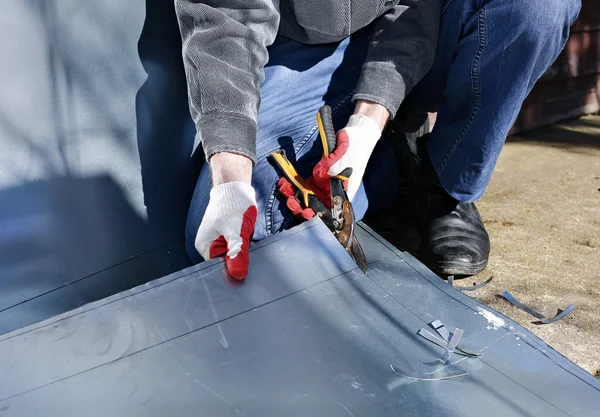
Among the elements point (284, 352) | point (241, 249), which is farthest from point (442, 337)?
point (241, 249)

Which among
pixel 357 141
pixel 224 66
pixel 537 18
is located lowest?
pixel 357 141

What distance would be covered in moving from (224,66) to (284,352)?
602 millimetres

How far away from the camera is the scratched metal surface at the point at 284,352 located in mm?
916

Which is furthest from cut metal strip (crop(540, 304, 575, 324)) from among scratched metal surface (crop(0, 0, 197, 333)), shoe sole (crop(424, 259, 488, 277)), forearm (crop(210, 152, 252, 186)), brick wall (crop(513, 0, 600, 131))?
brick wall (crop(513, 0, 600, 131))

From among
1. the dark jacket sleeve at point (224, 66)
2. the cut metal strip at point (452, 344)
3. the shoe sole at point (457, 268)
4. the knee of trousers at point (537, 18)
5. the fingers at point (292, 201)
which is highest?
the knee of trousers at point (537, 18)

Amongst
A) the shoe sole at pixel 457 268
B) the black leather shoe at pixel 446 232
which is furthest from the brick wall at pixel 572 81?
the shoe sole at pixel 457 268

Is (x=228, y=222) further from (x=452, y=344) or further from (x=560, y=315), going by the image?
(x=560, y=315)

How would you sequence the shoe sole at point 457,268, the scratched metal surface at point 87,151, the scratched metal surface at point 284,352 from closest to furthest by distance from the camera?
the scratched metal surface at point 284,352
the scratched metal surface at point 87,151
the shoe sole at point 457,268

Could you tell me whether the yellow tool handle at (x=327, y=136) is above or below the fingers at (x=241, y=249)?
above

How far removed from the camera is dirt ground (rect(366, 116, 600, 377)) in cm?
139

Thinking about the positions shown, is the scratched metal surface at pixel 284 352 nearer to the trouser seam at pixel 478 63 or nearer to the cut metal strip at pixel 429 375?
the cut metal strip at pixel 429 375

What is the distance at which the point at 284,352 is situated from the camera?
1.01 meters

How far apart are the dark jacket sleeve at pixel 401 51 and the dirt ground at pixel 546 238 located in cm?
43

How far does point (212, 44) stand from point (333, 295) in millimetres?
565
